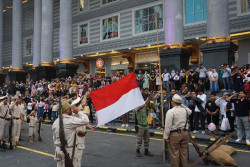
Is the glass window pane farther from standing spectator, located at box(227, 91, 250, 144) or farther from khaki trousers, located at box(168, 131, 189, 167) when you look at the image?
khaki trousers, located at box(168, 131, 189, 167)

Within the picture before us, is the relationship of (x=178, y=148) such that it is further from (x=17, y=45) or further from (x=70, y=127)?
(x=17, y=45)

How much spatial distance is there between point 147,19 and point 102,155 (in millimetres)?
19433

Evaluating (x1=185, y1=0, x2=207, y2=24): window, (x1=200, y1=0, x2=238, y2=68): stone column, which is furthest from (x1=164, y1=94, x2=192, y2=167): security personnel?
(x1=185, y1=0, x2=207, y2=24): window

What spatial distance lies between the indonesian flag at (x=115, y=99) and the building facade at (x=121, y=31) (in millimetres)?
12246

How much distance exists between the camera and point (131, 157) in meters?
7.60

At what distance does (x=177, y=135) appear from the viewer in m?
5.78

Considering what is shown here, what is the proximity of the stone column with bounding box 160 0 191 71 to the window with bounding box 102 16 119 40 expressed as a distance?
36.7 ft

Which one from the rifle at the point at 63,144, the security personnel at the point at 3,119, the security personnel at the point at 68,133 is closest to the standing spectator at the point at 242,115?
the security personnel at the point at 68,133

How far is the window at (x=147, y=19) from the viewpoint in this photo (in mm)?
24312

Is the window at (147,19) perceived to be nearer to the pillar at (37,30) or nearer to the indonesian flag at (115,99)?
the pillar at (37,30)

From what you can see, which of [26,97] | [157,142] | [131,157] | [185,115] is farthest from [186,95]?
[26,97]

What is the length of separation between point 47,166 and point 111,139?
4.07 m

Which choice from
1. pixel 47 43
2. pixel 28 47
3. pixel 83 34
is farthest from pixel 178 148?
pixel 28 47

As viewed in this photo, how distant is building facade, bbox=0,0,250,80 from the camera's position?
20.8 m
